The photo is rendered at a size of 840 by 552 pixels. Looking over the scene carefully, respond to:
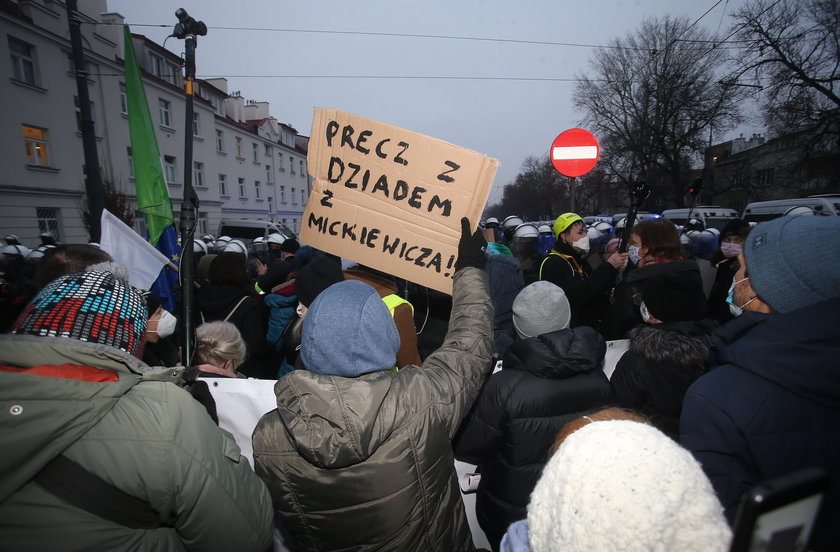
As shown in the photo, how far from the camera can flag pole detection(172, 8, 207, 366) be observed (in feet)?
9.53

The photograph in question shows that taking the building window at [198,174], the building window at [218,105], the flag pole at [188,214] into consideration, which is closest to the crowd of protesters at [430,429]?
the flag pole at [188,214]

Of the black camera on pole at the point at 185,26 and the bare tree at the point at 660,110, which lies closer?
the black camera on pole at the point at 185,26

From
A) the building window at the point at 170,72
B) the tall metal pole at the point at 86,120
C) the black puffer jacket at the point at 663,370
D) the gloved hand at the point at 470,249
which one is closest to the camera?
the black puffer jacket at the point at 663,370

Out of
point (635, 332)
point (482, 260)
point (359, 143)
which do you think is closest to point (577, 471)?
point (482, 260)

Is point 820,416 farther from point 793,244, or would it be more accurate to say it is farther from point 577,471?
point 577,471

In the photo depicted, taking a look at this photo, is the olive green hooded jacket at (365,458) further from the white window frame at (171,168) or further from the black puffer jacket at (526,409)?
the white window frame at (171,168)

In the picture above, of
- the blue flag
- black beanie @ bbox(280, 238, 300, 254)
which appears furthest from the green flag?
black beanie @ bbox(280, 238, 300, 254)

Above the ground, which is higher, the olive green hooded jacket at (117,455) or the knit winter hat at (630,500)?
the knit winter hat at (630,500)

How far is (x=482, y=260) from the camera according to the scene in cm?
211

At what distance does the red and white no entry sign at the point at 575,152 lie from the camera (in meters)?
4.95

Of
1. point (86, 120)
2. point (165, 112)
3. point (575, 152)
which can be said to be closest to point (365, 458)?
point (575, 152)

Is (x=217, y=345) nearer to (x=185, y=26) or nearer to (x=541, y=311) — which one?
(x=541, y=311)

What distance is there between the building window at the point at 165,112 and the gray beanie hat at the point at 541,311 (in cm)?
3024

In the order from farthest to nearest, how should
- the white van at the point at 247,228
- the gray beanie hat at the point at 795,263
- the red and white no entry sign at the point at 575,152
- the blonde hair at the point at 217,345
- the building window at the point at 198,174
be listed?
the building window at the point at 198,174 → the white van at the point at 247,228 → the red and white no entry sign at the point at 575,152 → the blonde hair at the point at 217,345 → the gray beanie hat at the point at 795,263
